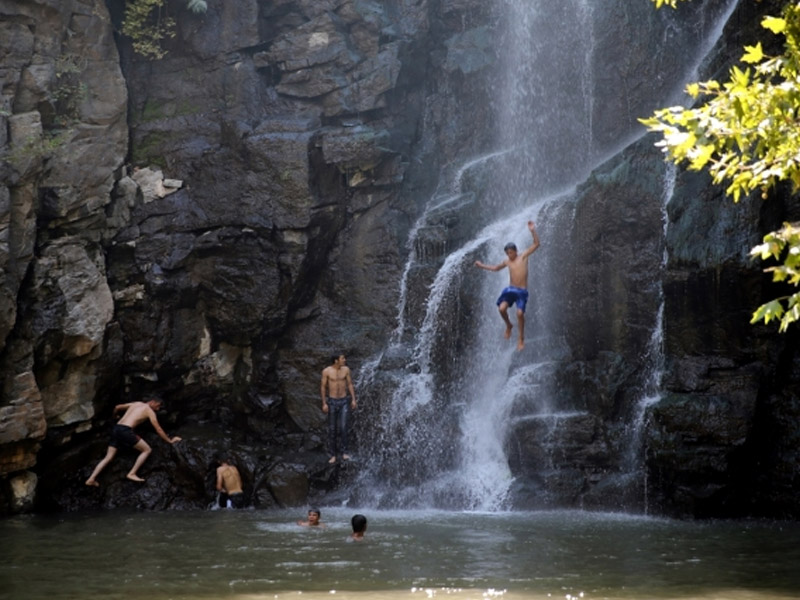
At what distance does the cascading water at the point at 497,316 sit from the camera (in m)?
15.4

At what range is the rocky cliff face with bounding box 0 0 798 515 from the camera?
13.7 m

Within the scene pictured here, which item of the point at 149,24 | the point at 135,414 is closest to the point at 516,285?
the point at 135,414

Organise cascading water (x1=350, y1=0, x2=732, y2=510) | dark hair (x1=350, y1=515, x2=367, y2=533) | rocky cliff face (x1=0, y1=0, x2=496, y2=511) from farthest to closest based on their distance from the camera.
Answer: rocky cliff face (x1=0, y1=0, x2=496, y2=511), cascading water (x1=350, y1=0, x2=732, y2=510), dark hair (x1=350, y1=515, x2=367, y2=533)

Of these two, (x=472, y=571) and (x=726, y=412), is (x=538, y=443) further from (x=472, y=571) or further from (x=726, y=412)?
(x=472, y=571)

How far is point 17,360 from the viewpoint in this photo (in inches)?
602

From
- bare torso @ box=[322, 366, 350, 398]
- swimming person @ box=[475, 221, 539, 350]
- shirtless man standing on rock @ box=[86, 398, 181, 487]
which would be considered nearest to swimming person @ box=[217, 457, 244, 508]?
shirtless man standing on rock @ box=[86, 398, 181, 487]

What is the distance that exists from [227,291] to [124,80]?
5.04 meters

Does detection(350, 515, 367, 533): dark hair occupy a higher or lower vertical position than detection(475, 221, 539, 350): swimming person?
lower

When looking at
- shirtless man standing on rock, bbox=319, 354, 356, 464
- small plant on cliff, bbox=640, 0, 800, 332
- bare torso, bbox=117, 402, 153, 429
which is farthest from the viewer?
shirtless man standing on rock, bbox=319, 354, 356, 464

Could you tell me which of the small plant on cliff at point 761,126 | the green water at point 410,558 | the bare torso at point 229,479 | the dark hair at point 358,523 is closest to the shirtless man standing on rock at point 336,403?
the bare torso at point 229,479

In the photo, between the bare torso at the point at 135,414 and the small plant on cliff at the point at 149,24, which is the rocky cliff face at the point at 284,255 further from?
the bare torso at the point at 135,414

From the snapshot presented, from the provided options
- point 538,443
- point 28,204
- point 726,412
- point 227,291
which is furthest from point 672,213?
point 28,204

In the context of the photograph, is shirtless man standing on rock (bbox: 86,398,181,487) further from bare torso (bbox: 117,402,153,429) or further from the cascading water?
the cascading water

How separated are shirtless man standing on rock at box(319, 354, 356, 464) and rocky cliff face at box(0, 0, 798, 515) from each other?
48cm
